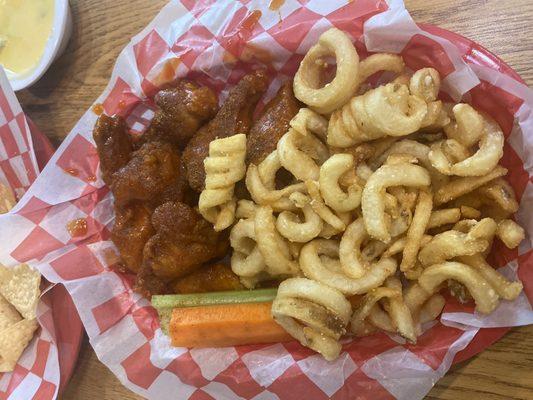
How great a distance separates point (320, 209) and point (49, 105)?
5.57ft

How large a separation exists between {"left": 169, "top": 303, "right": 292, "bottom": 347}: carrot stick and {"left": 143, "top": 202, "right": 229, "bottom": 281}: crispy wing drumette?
18 cm

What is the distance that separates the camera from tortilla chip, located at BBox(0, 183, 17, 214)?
2.49 metres

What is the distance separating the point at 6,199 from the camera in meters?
2.51

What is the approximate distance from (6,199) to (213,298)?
117 cm

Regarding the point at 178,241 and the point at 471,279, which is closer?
the point at 471,279

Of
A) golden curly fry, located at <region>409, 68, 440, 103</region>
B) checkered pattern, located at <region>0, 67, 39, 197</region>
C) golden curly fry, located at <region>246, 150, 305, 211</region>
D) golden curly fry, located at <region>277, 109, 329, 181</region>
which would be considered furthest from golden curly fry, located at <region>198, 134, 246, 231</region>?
checkered pattern, located at <region>0, 67, 39, 197</region>

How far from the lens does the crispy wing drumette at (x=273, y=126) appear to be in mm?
1964

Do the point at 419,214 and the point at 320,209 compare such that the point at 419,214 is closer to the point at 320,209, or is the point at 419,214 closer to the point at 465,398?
the point at 320,209

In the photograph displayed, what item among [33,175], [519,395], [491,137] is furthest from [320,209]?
[33,175]

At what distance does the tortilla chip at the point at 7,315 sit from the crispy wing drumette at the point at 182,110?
1084mm

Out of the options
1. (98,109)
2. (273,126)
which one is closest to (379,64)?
(273,126)

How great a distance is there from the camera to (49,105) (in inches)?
109

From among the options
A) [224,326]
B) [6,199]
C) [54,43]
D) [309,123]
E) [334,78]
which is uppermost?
[54,43]

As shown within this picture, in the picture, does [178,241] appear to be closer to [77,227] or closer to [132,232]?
[132,232]
